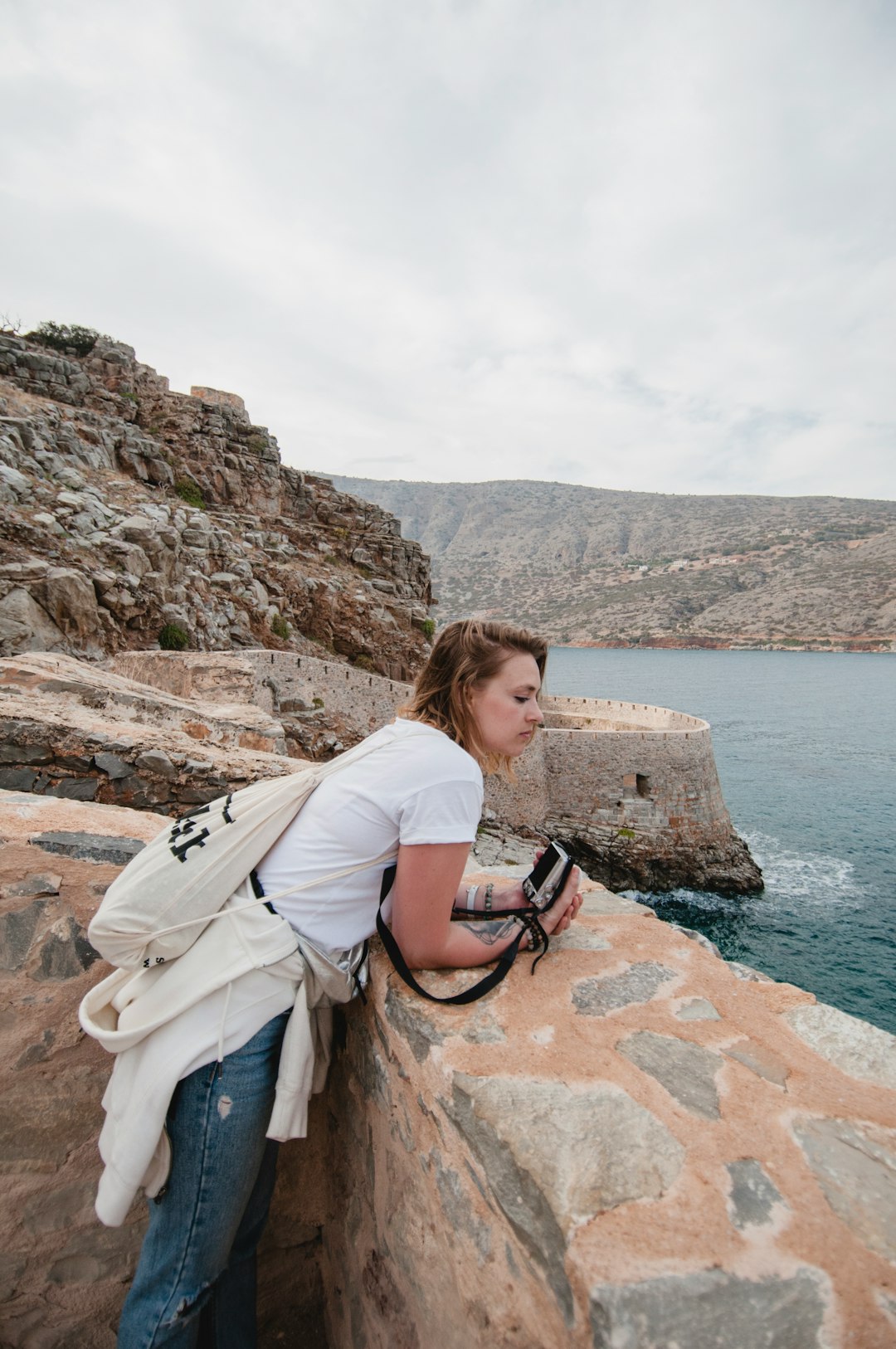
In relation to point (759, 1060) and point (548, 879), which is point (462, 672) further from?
point (759, 1060)

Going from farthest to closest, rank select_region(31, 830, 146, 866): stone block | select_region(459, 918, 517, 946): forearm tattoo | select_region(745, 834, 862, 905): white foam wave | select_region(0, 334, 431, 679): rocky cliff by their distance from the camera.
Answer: select_region(745, 834, 862, 905): white foam wave, select_region(0, 334, 431, 679): rocky cliff, select_region(31, 830, 146, 866): stone block, select_region(459, 918, 517, 946): forearm tattoo

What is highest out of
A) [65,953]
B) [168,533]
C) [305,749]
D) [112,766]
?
[168,533]

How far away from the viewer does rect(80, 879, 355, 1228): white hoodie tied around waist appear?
4.38 feet

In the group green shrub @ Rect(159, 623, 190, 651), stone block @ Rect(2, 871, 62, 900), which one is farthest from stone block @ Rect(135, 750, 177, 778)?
green shrub @ Rect(159, 623, 190, 651)

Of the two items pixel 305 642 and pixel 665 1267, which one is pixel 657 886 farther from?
pixel 665 1267

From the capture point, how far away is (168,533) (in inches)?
629

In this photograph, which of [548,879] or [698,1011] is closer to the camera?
[698,1011]

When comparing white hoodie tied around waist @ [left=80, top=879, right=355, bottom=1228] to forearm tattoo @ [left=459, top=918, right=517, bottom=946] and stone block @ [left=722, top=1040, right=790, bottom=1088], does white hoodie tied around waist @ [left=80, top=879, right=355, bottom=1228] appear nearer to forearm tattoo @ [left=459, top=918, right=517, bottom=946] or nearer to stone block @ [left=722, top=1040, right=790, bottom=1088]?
forearm tattoo @ [left=459, top=918, right=517, bottom=946]

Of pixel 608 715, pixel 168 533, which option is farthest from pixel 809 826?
pixel 168 533

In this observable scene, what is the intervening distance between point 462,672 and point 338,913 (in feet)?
2.37

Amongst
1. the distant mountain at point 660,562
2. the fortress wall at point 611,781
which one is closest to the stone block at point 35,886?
the fortress wall at point 611,781

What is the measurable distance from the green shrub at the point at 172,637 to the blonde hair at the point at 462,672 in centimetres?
1402

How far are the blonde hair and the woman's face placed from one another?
0.02 metres

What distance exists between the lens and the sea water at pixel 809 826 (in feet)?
50.7
